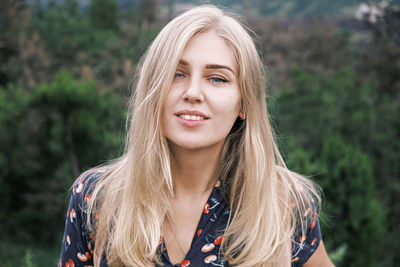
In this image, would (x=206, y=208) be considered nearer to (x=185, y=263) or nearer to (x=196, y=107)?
(x=185, y=263)

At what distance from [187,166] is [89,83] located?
6193mm

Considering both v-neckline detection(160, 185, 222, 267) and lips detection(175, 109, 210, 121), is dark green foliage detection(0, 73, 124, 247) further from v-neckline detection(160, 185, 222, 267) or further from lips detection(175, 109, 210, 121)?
lips detection(175, 109, 210, 121)

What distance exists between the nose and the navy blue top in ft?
1.46

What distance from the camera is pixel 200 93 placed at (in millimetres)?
1701

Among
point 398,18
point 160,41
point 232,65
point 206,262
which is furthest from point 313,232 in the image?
point 398,18

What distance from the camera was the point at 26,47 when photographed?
11.4m

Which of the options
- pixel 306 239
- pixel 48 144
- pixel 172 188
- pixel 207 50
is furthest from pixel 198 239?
pixel 48 144

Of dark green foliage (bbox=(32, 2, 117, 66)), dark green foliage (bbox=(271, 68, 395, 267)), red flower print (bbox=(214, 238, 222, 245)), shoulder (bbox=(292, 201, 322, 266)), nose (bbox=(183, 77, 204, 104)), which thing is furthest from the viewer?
dark green foliage (bbox=(32, 2, 117, 66))

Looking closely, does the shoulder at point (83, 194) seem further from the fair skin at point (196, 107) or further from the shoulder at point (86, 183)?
the fair skin at point (196, 107)

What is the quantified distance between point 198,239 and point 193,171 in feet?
1.01

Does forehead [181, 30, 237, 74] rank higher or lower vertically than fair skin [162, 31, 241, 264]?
higher

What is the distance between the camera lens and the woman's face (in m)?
1.71

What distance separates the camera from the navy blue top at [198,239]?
1.77 meters

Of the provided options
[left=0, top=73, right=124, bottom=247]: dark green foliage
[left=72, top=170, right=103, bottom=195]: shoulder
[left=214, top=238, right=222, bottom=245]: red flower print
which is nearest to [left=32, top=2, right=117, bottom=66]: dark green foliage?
[left=0, top=73, right=124, bottom=247]: dark green foliage
